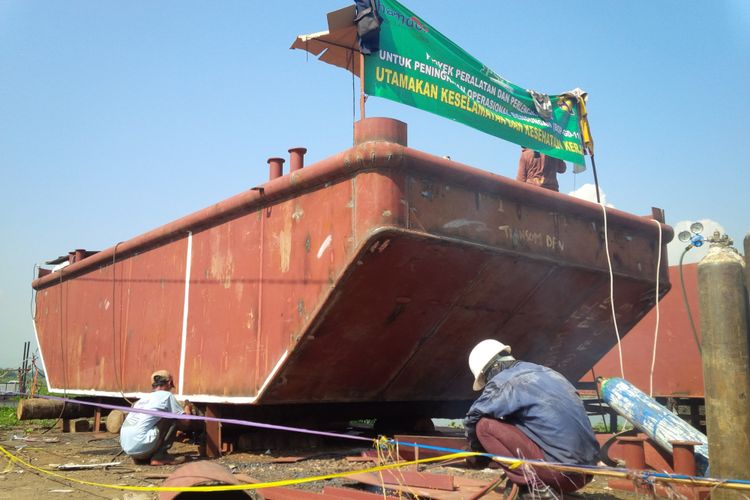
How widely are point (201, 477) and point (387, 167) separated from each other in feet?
8.63

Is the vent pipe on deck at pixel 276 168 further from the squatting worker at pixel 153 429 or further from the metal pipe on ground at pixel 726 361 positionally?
the metal pipe on ground at pixel 726 361

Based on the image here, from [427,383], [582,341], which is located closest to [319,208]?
[427,383]

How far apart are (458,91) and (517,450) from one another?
398cm

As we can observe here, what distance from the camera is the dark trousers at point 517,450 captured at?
3.67 meters

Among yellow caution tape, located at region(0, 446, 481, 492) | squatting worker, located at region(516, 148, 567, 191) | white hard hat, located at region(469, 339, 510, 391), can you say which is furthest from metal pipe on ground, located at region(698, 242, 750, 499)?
squatting worker, located at region(516, 148, 567, 191)

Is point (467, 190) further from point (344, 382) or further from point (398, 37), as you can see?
point (344, 382)

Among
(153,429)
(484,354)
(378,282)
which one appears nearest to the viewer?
(484,354)

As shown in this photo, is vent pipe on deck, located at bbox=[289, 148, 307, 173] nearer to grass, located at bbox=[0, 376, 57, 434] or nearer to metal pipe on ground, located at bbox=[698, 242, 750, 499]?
metal pipe on ground, located at bbox=[698, 242, 750, 499]

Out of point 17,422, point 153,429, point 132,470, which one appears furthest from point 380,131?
point 17,422

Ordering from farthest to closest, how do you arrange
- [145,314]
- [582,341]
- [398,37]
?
[145,314] → [582,341] → [398,37]

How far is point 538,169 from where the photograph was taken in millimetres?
7660

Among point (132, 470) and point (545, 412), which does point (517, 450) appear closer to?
point (545, 412)

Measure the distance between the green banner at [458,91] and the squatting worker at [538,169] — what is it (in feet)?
0.42

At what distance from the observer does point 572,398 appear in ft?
12.4
